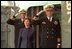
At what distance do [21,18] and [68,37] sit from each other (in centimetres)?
70

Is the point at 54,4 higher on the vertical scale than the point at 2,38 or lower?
higher

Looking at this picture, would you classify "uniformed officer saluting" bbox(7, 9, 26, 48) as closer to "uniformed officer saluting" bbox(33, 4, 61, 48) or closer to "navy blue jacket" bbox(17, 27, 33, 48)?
"navy blue jacket" bbox(17, 27, 33, 48)

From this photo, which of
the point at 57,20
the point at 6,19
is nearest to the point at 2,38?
the point at 6,19

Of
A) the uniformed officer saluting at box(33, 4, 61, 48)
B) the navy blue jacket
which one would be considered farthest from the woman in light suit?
the uniformed officer saluting at box(33, 4, 61, 48)

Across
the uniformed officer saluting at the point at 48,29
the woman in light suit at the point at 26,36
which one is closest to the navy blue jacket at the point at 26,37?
the woman in light suit at the point at 26,36

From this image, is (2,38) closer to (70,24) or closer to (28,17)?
(28,17)

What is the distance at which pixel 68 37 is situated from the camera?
23.3 feet

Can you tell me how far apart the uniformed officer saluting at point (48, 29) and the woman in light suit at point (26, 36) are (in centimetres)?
11

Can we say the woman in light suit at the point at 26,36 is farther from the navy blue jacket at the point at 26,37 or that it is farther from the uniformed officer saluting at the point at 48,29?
the uniformed officer saluting at the point at 48,29

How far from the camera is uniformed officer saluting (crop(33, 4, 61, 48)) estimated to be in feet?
23.4

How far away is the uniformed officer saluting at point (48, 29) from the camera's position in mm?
7121

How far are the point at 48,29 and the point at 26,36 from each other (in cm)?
32

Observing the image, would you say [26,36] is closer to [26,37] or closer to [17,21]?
[26,37]

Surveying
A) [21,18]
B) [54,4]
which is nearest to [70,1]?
[54,4]
